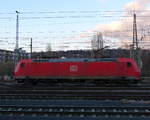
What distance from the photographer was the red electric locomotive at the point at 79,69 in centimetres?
3136

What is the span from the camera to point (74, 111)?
13.2 metres

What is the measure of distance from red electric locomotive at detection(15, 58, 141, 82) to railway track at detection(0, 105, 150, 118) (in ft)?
57.0

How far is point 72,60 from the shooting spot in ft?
108

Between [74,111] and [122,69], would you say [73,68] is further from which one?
[74,111]

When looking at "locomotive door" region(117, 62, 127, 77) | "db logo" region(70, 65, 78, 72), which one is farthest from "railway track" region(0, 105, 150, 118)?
"db logo" region(70, 65, 78, 72)

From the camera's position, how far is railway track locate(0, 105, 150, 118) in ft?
42.0

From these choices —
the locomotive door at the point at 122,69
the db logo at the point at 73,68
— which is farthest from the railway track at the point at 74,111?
the db logo at the point at 73,68

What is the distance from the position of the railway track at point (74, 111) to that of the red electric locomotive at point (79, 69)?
17.4 meters

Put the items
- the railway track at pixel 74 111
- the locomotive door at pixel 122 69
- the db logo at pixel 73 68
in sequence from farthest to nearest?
the db logo at pixel 73 68, the locomotive door at pixel 122 69, the railway track at pixel 74 111

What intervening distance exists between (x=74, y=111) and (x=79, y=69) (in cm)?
1904

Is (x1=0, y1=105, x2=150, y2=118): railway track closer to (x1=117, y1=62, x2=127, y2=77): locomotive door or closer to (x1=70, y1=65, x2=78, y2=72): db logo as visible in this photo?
(x1=117, y1=62, x2=127, y2=77): locomotive door

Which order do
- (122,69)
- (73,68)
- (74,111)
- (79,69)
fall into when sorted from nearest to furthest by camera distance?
1. (74,111)
2. (122,69)
3. (79,69)
4. (73,68)

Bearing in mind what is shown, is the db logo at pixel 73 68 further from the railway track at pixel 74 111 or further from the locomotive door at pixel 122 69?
the railway track at pixel 74 111

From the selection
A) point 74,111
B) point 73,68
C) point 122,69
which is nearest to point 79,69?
point 73,68
